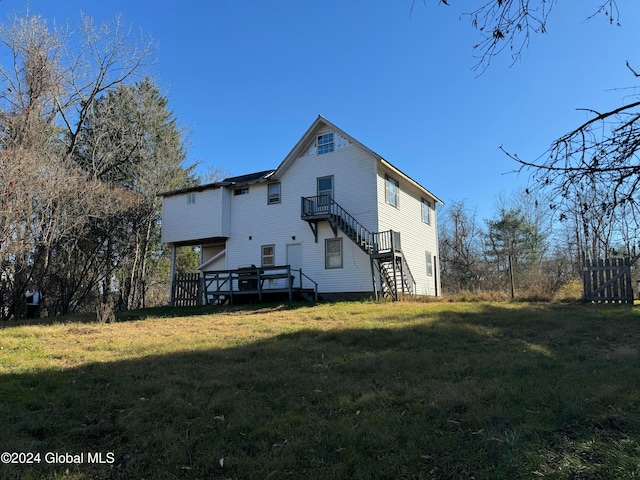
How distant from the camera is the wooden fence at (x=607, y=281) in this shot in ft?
47.5

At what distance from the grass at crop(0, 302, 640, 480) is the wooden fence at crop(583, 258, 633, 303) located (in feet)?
21.2

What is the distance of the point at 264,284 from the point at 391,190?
7269 millimetres

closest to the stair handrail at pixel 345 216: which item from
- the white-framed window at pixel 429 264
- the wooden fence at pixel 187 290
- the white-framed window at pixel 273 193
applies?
the white-framed window at pixel 273 193

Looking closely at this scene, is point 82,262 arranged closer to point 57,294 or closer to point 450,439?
point 57,294

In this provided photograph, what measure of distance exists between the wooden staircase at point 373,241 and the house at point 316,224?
0.14ft

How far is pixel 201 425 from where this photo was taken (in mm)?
4516

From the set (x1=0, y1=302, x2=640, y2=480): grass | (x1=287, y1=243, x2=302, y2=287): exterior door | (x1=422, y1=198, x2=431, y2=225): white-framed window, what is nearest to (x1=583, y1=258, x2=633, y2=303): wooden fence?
(x1=0, y1=302, x2=640, y2=480): grass

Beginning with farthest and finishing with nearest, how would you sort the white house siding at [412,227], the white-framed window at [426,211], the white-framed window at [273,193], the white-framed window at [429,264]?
the white-framed window at [426,211]
the white-framed window at [429,264]
the white-framed window at [273,193]
the white house siding at [412,227]

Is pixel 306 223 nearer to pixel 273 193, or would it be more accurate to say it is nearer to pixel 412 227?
pixel 273 193

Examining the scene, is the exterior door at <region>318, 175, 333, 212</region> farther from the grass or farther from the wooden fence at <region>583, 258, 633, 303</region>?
the grass

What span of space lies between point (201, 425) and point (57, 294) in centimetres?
1913

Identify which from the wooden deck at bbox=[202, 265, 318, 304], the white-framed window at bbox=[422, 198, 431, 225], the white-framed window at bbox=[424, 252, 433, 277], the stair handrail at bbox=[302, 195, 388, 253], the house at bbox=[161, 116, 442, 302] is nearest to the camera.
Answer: the stair handrail at bbox=[302, 195, 388, 253]

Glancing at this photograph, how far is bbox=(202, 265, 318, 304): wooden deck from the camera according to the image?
18.4m

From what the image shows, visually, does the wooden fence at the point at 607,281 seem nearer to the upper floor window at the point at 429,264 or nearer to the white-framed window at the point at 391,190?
the white-framed window at the point at 391,190
